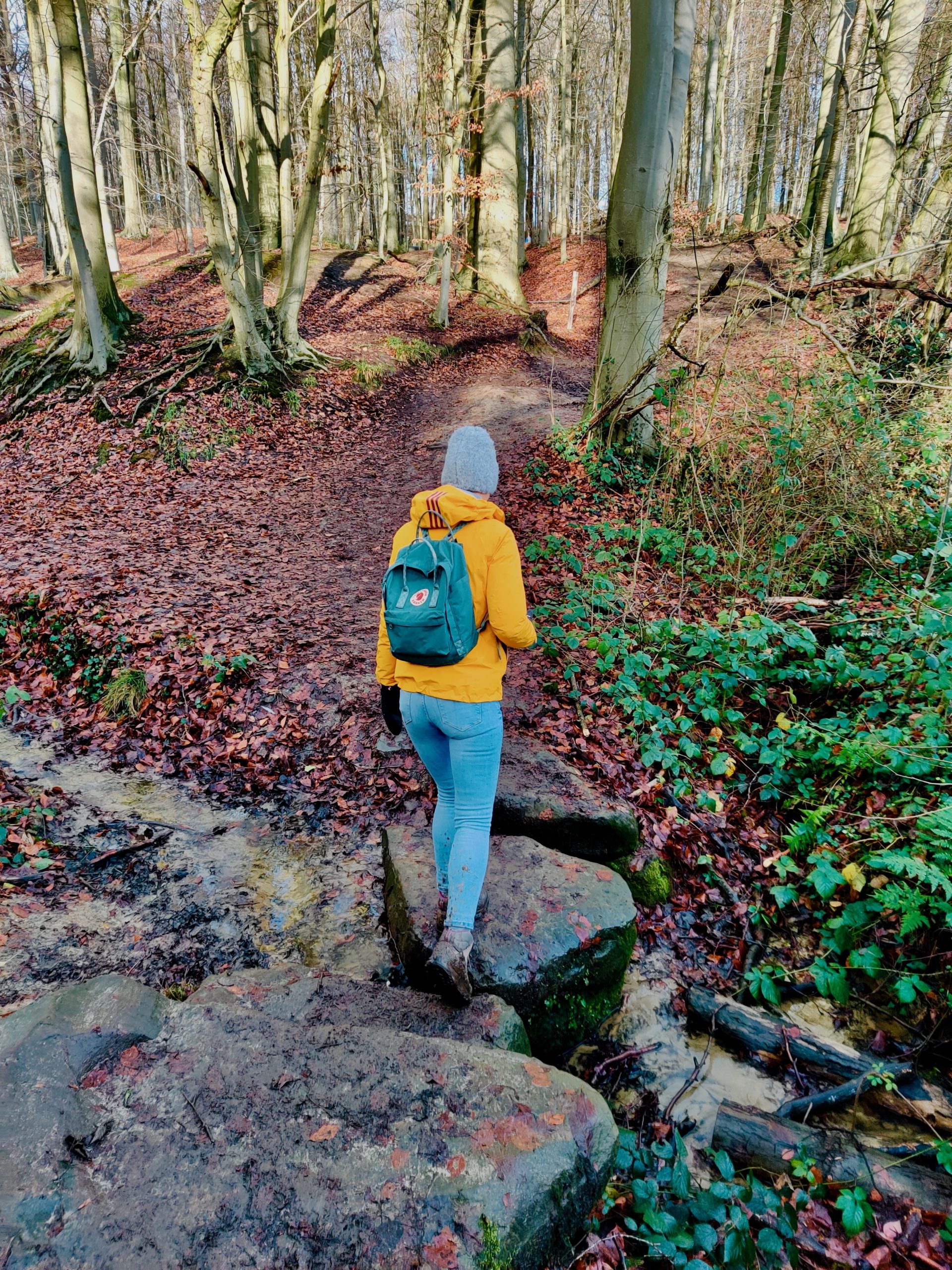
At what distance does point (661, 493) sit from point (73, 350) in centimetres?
1065

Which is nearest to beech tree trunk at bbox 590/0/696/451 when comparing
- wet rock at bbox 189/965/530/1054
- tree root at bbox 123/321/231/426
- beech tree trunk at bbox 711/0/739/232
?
tree root at bbox 123/321/231/426

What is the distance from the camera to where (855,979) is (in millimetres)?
3609

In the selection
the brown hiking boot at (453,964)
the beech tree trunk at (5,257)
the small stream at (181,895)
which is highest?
the beech tree trunk at (5,257)

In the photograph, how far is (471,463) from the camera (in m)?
2.61

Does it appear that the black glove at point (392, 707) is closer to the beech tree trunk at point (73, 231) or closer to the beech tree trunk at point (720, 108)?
the beech tree trunk at point (73, 231)

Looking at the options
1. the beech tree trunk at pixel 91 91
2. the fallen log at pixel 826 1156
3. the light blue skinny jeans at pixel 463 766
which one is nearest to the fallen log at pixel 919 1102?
the fallen log at pixel 826 1156

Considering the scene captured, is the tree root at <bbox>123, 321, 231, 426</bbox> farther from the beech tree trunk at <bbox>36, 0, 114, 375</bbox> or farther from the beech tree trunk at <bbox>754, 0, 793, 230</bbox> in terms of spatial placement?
the beech tree trunk at <bbox>754, 0, 793, 230</bbox>

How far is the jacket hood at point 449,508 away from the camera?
2582 mm

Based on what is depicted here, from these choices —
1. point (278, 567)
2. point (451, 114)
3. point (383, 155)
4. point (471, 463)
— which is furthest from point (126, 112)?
point (471, 463)

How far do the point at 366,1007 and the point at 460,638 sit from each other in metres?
1.60

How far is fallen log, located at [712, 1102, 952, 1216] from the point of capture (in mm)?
2588

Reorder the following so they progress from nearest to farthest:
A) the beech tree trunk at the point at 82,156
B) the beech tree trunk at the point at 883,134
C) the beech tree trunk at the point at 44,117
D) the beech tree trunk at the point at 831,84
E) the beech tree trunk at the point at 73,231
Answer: the beech tree trunk at the point at 73,231 → the beech tree trunk at the point at 82,156 → the beech tree trunk at the point at 44,117 → the beech tree trunk at the point at 883,134 → the beech tree trunk at the point at 831,84

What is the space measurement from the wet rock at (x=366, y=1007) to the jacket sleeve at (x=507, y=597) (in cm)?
155

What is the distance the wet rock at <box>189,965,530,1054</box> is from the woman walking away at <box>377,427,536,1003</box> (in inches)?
4.1
